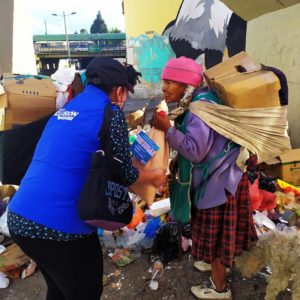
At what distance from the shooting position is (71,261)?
5.30 feet

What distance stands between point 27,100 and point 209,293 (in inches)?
76.5

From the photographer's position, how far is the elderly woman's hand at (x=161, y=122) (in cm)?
212

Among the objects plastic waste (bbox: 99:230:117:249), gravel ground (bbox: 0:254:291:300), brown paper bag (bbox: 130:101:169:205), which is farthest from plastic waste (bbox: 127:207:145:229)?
brown paper bag (bbox: 130:101:169:205)

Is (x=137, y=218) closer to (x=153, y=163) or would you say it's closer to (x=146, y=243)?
(x=146, y=243)

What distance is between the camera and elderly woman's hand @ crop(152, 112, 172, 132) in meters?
2.12

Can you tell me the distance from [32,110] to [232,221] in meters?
1.51

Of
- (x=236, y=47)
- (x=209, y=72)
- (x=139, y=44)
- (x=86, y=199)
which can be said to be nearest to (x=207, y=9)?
(x=236, y=47)

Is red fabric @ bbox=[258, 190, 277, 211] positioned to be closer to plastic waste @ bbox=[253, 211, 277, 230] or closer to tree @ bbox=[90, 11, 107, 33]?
plastic waste @ bbox=[253, 211, 277, 230]

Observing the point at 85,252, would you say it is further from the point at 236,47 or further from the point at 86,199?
the point at 236,47

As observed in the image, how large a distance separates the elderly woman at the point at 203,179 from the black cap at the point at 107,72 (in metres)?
0.53

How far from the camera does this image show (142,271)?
299 cm

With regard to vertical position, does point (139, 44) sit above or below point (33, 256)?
above

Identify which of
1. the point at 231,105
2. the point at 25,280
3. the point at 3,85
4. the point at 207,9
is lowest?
the point at 25,280

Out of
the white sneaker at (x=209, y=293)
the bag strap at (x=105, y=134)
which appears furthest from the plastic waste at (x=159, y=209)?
the bag strap at (x=105, y=134)
